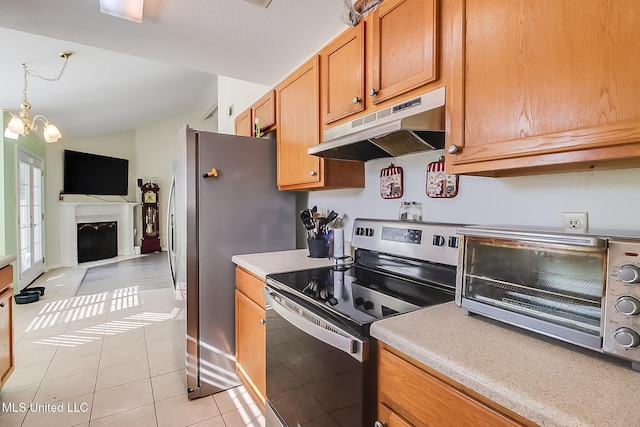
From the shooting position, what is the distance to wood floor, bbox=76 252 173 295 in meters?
4.61

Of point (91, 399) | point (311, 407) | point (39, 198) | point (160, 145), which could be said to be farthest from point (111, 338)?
point (160, 145)

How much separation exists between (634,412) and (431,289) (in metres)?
0.82

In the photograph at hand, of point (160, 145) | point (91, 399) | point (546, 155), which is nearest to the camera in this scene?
point (546, 155)

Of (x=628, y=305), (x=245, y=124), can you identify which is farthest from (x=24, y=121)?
(x=628, y=305)

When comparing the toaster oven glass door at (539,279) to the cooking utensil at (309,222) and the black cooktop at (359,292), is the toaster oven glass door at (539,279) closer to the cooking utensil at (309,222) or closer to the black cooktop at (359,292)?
the black cooktop at (359,292)

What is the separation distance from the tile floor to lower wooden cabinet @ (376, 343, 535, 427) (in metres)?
1.22

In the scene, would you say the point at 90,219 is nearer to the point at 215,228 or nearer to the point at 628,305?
the point at 215,228

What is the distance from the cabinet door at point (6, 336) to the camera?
6.05 feet

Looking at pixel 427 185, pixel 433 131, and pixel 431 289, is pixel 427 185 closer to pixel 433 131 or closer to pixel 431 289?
pixel 433 131

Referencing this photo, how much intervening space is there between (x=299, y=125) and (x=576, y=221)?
1.46m

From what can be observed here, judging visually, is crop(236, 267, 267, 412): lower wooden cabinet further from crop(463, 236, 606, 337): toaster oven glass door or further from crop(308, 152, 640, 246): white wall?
crop(463, 236, 606, 337): toaster oven glass door

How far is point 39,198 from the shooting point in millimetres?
5457

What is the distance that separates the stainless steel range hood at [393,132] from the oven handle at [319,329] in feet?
2.39

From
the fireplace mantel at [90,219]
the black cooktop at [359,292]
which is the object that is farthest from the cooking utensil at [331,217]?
the fireplace mantel at [90,219]
